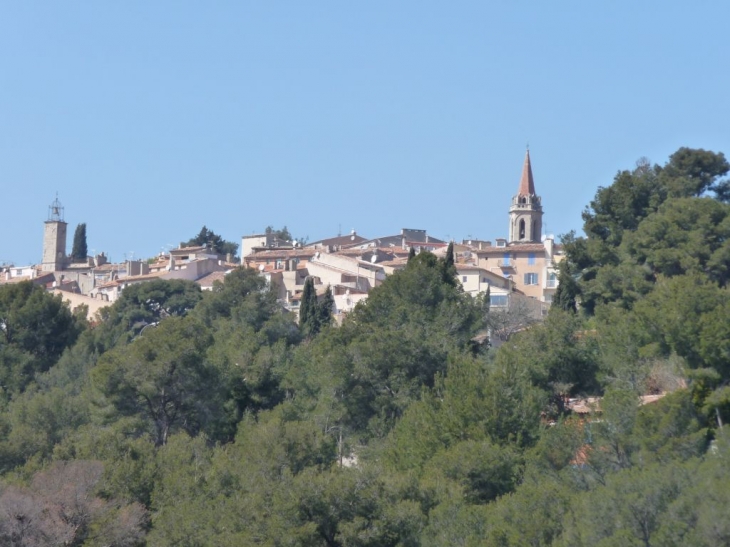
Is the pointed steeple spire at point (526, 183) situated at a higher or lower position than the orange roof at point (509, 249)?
higher

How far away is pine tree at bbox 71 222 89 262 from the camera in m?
91.6

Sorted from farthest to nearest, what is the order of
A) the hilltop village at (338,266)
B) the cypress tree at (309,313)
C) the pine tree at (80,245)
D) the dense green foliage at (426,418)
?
the pine tree at (80,245)
the hilltop village at (338,266)
the cypress tree at (309,313)
the dense green foliage at (426,418)

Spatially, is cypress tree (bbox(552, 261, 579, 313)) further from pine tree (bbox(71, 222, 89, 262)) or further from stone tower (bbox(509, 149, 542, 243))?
pine tree (bbox(71, 222, 89, 262))

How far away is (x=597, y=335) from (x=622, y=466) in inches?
411

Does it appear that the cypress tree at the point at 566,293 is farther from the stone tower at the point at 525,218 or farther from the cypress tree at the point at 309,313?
the stone tower at the point at 525,218

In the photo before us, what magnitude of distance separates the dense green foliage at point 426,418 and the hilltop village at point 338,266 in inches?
361

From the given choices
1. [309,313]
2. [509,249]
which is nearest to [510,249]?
[509,249]

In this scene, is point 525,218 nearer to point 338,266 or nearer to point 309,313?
point 338,266

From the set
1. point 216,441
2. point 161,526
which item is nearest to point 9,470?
point 216,441

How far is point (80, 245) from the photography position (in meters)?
92.4

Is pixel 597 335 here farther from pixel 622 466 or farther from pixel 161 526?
pixel 161 526

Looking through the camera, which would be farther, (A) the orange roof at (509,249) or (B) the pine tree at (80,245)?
(B) the pine tree at (80,245)

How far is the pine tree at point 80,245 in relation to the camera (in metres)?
91.6

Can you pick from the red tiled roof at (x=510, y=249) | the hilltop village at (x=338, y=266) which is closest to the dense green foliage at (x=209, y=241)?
the hilltop village at (x=338, y=266)
